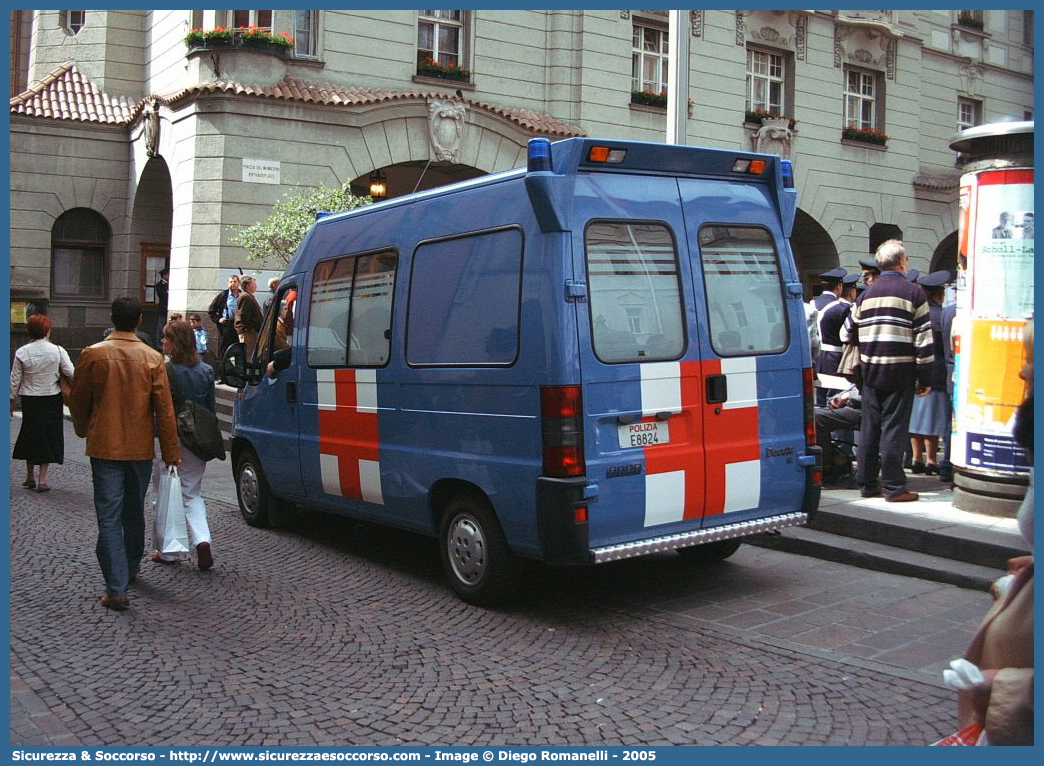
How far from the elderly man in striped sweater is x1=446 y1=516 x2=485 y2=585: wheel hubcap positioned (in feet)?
11.7

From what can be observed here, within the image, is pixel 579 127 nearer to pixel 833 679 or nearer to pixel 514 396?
pixel 514 396

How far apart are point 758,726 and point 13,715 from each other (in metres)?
3.06

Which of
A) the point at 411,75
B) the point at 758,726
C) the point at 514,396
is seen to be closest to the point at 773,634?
the point at 758,726

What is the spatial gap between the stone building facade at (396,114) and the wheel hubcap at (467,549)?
11.9 metres

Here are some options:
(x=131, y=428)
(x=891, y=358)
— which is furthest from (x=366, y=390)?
(x=891, y=358)

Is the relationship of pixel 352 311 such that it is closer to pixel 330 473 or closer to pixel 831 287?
pixel 330 473

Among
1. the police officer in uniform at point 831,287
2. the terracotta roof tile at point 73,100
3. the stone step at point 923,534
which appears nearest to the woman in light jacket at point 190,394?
the stone step at point 923,534

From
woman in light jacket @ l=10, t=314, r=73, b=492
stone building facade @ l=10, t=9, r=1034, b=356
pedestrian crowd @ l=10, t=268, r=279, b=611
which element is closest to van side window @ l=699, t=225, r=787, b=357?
pedestrian crowd @ l=10, t=268, r=279, b=611

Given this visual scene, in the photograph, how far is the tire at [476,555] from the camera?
609 cm

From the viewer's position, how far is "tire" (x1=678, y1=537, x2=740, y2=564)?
7219 mm

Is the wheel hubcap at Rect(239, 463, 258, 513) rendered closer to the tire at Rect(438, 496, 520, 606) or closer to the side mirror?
the side mirror

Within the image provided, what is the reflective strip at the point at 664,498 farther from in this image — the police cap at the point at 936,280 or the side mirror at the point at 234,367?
the police cap at the point at 936,280

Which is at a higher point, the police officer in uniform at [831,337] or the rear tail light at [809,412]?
the police officer in uniform at [831,337]

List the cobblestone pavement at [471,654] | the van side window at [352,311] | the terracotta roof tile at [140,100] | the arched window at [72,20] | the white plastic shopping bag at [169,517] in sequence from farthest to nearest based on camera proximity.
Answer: the arched window at [72,20]
the terracotta roof tile at [140,100]
the white plastic shopping bag at [169,517]
the van side window at [352,311]
the cobblestone pavement at [471,654]
